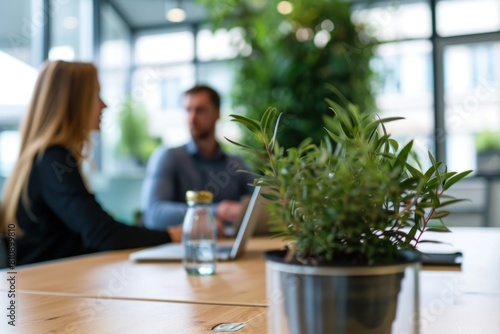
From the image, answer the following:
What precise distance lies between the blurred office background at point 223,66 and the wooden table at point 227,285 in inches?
115

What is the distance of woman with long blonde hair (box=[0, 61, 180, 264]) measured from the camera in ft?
6.52

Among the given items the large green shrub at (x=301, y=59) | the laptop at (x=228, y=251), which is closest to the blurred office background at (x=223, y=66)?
the large green shrub at (x=301, y=59)

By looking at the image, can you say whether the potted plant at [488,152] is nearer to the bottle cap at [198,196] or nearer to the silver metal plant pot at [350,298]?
the bottle cap at [198,196]

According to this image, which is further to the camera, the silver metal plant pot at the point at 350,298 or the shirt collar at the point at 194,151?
the shirt collar at the point at 194,151

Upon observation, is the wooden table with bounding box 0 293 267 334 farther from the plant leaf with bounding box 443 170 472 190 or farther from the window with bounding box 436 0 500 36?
the window with bounding box 436 0 500 36

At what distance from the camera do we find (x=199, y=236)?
58.5 inches

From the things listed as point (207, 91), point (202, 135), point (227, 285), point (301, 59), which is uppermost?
point (301, 59)

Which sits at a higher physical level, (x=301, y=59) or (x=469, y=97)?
(x=301, y=59)

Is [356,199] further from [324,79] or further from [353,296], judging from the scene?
[324,79]

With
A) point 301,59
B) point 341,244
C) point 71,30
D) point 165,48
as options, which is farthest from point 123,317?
point 165,48

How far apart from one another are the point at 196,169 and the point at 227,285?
240 centimetres

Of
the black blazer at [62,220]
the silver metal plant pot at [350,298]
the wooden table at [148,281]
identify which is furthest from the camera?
the black blazer at [62,220]

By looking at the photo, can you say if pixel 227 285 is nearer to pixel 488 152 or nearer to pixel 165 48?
pixel 488 152

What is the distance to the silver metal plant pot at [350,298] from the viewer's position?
538 mm
